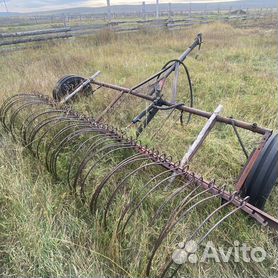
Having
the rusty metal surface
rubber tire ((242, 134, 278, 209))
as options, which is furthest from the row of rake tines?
rubber tire ((242, 134, 278, 209))

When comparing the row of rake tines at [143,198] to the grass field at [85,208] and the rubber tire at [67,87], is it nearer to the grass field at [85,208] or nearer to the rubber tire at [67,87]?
the grass field at [85,208]

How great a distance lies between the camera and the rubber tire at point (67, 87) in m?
4.39

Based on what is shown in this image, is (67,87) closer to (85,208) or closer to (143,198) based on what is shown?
(85,208)

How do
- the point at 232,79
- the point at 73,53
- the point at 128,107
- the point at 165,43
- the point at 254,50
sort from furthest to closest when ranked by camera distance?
the point at 165,43
the point at 254,50
the point at 73,53
the point at 232,79
the point at 128,107

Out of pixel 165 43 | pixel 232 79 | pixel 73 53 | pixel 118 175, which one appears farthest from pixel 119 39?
pixel 118 175

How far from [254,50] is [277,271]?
348 inches

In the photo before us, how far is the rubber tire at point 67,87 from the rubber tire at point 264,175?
10.4 feet

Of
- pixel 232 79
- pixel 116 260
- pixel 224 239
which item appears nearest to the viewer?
pixel 116 260

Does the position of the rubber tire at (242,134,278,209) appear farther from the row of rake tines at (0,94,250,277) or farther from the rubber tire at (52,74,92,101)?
the rubber tire at (52,74,92,101)

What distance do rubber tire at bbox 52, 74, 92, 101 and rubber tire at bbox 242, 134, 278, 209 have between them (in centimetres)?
316

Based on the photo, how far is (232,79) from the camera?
6.08m

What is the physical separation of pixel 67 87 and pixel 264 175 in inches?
132

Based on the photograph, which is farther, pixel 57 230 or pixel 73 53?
pixel 73 53

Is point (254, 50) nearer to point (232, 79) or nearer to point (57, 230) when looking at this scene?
point (232, 79)
